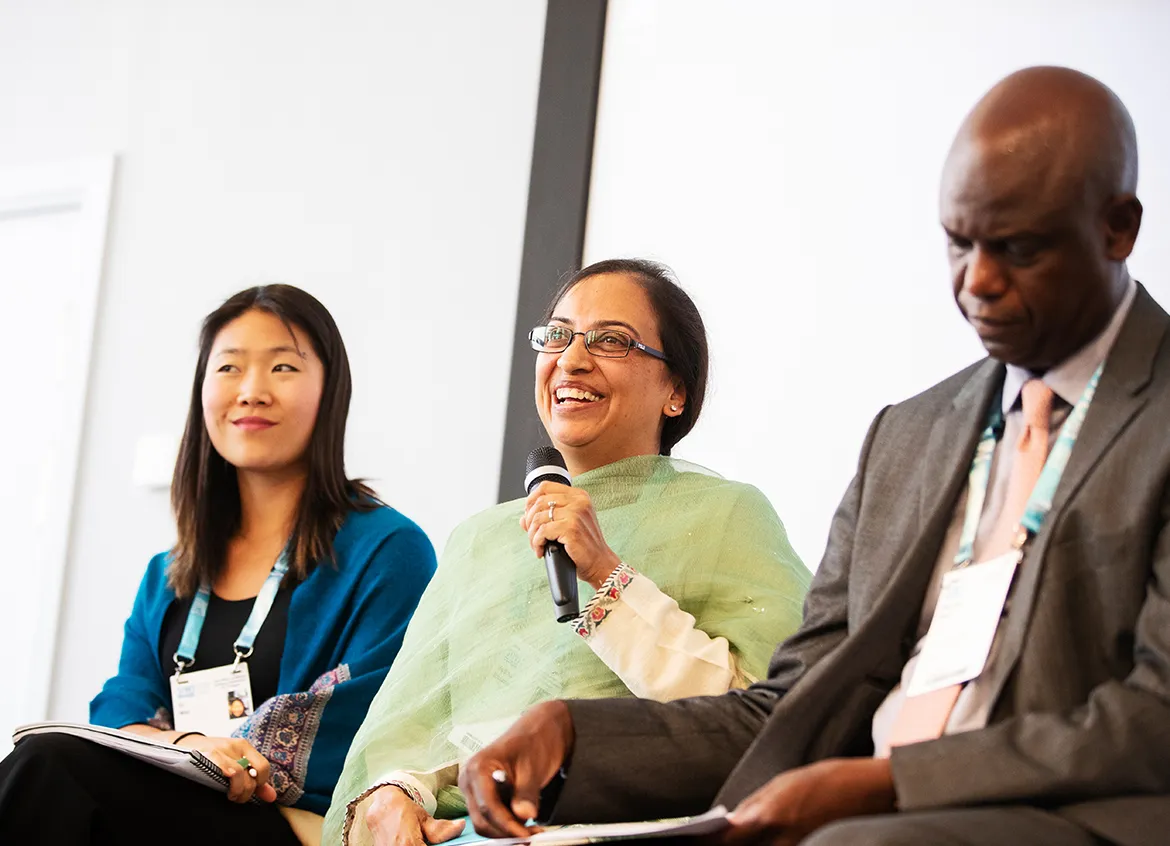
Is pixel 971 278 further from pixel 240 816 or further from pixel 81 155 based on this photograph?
pixel 81 155

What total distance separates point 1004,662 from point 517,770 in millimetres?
495

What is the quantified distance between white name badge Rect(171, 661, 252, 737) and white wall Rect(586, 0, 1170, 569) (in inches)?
44.9

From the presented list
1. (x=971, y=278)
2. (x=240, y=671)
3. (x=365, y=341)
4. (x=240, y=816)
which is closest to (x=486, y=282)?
(x=365, y=341)

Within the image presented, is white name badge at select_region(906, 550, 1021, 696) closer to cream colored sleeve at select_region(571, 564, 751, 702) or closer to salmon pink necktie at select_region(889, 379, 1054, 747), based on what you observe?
salmon pink necktie at select_region(889, 379, 1054, 747)

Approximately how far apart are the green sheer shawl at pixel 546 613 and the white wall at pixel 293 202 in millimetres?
1324

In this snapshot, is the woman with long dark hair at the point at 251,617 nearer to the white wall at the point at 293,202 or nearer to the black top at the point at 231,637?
the black top at the point at 231,637

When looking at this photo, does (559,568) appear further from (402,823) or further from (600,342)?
(600,342)

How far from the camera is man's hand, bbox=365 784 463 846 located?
1851mm

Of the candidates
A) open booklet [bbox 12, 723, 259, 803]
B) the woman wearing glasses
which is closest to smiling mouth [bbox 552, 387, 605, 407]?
the woman wearing glasses

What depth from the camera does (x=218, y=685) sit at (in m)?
2.61

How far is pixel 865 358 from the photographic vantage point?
2986mm

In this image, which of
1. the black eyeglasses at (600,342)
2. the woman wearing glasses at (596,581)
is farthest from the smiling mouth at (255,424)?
the black eyeglasses at (600,342)

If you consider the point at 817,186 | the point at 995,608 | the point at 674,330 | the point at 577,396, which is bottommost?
the point at 995,608

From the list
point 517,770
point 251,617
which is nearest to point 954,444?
point 517,770
